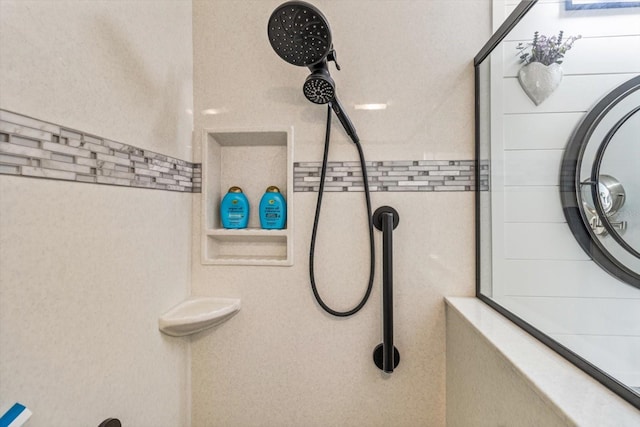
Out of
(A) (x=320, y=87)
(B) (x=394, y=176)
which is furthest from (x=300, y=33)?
(B) (x=394, y=176)

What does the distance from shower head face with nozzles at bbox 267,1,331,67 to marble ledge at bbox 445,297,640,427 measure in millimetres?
859

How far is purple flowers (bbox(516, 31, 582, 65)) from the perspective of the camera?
2.17 ft

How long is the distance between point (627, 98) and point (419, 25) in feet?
2.29

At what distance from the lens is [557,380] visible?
519 mm

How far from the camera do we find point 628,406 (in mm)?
459

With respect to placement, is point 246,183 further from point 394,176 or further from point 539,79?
Answer: point 539,79

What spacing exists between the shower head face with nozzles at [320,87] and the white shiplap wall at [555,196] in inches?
22.2

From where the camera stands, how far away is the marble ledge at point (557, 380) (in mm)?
432

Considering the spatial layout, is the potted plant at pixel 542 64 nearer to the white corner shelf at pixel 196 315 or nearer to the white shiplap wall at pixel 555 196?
the white shiplap wall at pixel 555 196

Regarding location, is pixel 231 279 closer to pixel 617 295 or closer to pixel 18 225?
pixel 18 225

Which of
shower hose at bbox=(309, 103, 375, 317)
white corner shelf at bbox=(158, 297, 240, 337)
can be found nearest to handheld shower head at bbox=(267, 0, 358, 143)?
shower hose at bbox=(309, 103, 375, 317)

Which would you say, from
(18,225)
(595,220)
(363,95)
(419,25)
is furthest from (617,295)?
(18,225)

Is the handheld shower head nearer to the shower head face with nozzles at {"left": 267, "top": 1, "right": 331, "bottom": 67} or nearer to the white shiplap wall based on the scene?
the shower head face with nozzles at {"left": 267, "top": 1, "right": 331, "bottom": 67}

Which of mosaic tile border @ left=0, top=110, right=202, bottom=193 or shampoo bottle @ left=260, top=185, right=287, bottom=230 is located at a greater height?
mosaic tile border @ left=0, top=110, right=202, bottom=193
